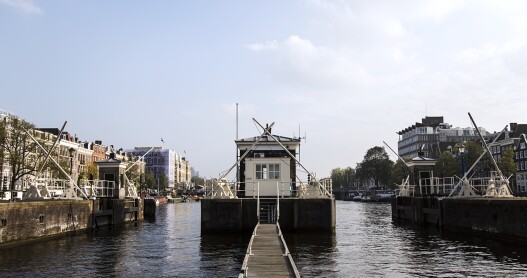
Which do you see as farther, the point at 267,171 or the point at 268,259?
the point at 267,171

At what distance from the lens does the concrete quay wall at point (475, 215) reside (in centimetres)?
2933

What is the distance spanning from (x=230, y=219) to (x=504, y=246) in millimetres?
18271

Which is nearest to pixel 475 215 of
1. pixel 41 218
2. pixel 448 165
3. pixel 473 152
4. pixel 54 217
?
pixel 54 217

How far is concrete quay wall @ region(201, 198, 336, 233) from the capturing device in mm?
35250

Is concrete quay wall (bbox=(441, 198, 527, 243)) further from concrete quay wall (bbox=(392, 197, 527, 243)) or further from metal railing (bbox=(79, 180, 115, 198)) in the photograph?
metal railing (bbox=(79, 180, 115, 198))

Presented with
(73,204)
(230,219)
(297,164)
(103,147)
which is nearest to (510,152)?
(297,164)

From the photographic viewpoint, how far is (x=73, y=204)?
3788cm

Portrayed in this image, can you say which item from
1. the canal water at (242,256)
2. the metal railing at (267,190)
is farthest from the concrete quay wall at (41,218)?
the metal railing at (267,190)

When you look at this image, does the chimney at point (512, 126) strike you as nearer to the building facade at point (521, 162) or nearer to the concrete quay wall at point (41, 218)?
the building facade at point (521, 162)

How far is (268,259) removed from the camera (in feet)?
62.7

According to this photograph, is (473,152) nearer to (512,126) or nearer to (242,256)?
(512,126)

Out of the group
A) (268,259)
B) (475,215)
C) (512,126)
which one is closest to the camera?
(268,259)

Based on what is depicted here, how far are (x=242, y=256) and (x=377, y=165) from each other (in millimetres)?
143152

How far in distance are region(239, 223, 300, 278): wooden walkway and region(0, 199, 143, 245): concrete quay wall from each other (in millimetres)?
15043
